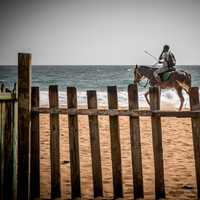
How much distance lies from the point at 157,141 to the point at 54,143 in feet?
4.38

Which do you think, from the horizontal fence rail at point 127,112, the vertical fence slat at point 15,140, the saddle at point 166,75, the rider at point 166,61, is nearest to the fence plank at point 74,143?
the horizontal fence rail at point 127,112

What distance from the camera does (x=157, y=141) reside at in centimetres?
379

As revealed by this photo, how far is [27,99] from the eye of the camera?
3.82m

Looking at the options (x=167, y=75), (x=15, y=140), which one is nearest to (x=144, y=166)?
(x=15, y=140)

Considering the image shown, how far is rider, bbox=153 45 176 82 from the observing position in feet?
52.1

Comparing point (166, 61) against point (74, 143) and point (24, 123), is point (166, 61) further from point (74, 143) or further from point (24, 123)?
point (24, 123)

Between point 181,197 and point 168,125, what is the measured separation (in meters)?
8.62

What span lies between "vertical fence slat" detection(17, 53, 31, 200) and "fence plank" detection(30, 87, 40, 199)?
12 centimetres

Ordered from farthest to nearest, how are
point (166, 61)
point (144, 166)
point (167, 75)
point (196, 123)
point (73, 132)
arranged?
point (167, 75) < point (166, 61) < point (144, 166) < point (73, 132) < point (196, 123)

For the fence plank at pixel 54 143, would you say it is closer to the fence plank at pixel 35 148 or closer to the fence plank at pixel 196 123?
the fence plank at pixel 35 148

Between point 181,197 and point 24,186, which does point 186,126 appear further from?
point 24,186

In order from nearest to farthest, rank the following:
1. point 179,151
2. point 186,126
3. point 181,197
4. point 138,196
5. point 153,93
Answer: point 153,93 → point 138,196 → point 181,197 → point 179,151 → point 186,126

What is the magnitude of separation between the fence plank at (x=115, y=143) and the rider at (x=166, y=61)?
1266 centimetres

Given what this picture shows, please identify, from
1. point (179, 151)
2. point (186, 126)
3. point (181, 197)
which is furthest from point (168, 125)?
point (181, 197)
